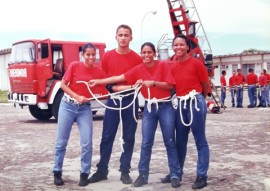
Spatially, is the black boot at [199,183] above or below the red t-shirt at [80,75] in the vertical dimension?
below

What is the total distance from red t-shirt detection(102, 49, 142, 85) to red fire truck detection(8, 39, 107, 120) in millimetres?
7584

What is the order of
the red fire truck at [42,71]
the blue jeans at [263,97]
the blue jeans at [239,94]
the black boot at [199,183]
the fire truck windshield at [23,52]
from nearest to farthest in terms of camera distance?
1. the black boot at [199,183]
2. the red fire truck at [42,71]
3. the fire truck windshield at [23,52]
4. the blue jeans at [263,97]
5. the blue jeans at [239,94]

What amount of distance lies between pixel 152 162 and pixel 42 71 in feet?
23.0

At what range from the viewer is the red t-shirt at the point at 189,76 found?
5117 millimetres

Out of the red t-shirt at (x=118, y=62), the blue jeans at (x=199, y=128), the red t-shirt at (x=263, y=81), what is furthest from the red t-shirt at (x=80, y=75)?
the red t-shirt at (x=263, y=81)

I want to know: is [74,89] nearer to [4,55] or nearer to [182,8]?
[182,8]

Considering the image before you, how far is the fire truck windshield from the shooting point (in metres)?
13.2

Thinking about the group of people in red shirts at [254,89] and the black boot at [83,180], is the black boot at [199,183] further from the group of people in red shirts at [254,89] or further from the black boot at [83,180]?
the group of people in red shirts at [254,89]

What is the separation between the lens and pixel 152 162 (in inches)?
266

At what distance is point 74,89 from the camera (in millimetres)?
5422

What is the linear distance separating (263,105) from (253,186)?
623 inches

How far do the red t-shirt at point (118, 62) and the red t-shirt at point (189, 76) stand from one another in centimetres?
54

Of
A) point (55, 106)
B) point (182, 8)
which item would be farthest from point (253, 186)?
point (182, 8)

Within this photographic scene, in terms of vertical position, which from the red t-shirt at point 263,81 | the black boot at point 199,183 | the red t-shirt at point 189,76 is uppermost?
the red t-shirt at point 189,76
